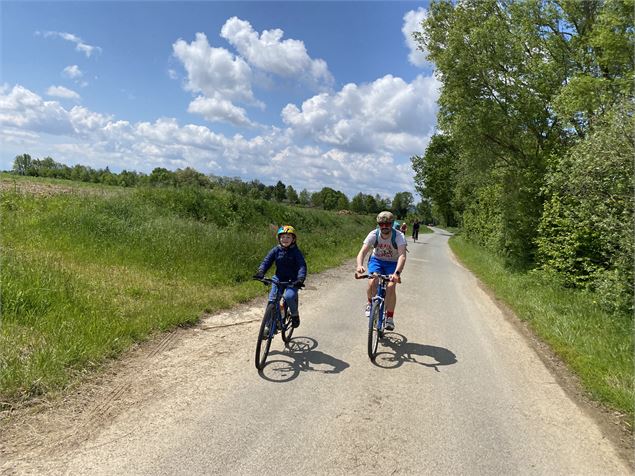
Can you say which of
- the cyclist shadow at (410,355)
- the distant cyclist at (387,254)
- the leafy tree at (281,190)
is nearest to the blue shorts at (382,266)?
the distant cyclist at (387,254)

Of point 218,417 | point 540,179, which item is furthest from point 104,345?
point 540,179

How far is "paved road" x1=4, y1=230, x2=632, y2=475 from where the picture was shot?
3.49 meters

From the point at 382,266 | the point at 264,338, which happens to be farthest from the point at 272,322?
the point at 382,266

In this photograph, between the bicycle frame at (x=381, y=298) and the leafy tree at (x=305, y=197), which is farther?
the leafy tree at (x=305, y=197)

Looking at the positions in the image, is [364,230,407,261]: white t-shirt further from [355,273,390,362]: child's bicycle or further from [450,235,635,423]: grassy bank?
[450,235,635,423]: grassy bank

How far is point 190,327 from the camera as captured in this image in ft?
23.1

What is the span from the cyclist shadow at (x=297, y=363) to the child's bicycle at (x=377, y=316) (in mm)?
482

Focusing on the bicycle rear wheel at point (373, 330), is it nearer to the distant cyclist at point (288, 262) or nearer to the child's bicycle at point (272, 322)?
the distant cyclist at point (288, 262)

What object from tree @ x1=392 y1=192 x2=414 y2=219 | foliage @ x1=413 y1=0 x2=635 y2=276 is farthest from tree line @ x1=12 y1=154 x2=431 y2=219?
foliage @ x1=413 y1=0 x2=635 y2=276

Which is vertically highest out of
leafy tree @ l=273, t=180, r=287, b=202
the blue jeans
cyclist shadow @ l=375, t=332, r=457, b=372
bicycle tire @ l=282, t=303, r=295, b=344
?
leafy tree @ l=273, t=180, r=287, b=202

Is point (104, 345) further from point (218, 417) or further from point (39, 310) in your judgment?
point (218, 417)

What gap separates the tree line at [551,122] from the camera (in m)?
8.62

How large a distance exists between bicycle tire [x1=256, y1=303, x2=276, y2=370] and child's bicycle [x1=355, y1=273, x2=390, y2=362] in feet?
4.47

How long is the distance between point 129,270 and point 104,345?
4532 millimetres
